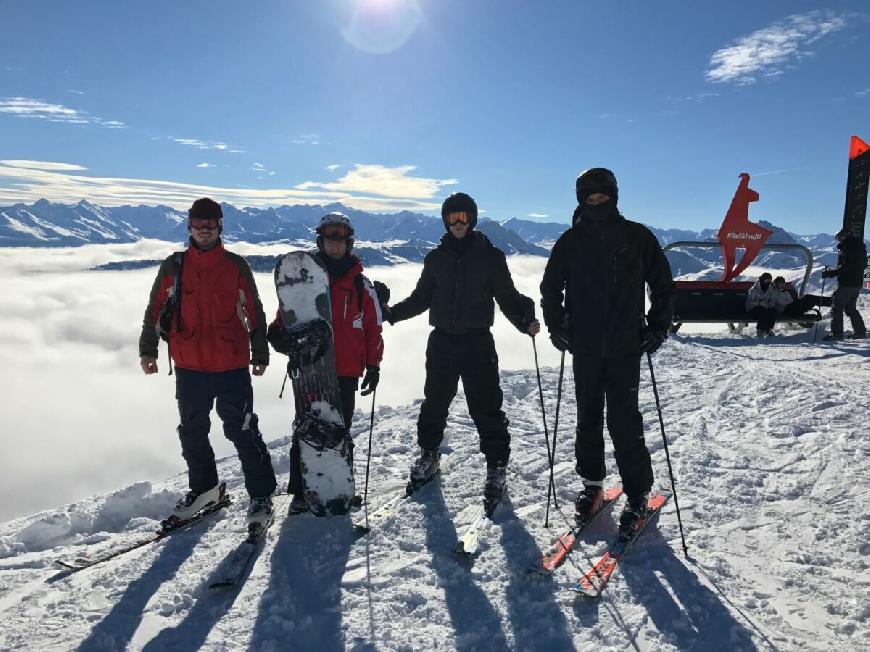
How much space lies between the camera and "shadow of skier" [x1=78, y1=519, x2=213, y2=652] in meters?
2.78

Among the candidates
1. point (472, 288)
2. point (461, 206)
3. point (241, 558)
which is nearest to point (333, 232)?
point (461, 206)

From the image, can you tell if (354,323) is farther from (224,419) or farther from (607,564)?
(607,564)

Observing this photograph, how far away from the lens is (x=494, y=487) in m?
4.29

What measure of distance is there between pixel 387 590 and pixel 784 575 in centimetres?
237

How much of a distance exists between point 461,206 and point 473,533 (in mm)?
2456

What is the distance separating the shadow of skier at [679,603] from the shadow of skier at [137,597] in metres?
2.82

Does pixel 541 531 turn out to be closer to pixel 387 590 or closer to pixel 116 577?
pixel 387 590

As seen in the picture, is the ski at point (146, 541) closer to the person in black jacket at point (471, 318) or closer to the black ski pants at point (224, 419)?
the black ski pants at point (224, 419)

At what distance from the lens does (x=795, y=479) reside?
4.49m

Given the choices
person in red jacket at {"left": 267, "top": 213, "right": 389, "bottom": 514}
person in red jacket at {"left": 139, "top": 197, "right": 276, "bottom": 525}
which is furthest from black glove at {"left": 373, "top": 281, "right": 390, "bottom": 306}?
person in red jacket at {"left": 139, "top": 197, "right": 276, "bottom": 525}

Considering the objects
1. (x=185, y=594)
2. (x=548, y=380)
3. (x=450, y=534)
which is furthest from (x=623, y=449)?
(x=548, y=380)

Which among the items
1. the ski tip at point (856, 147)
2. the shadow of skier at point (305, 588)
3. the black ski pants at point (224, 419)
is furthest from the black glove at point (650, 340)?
the ski tip at point (856, 147)

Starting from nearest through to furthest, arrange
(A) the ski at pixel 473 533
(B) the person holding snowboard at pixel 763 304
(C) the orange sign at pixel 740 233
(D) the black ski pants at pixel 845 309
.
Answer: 1. (A) the ski at pixel 473 533
2. (D) the black ski pants at pixel 845 309
3. (B) the person holding snowboard at pixel 763 304
4. (C) the orange sign at pixel 740 233

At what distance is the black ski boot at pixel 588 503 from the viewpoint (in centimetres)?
387
